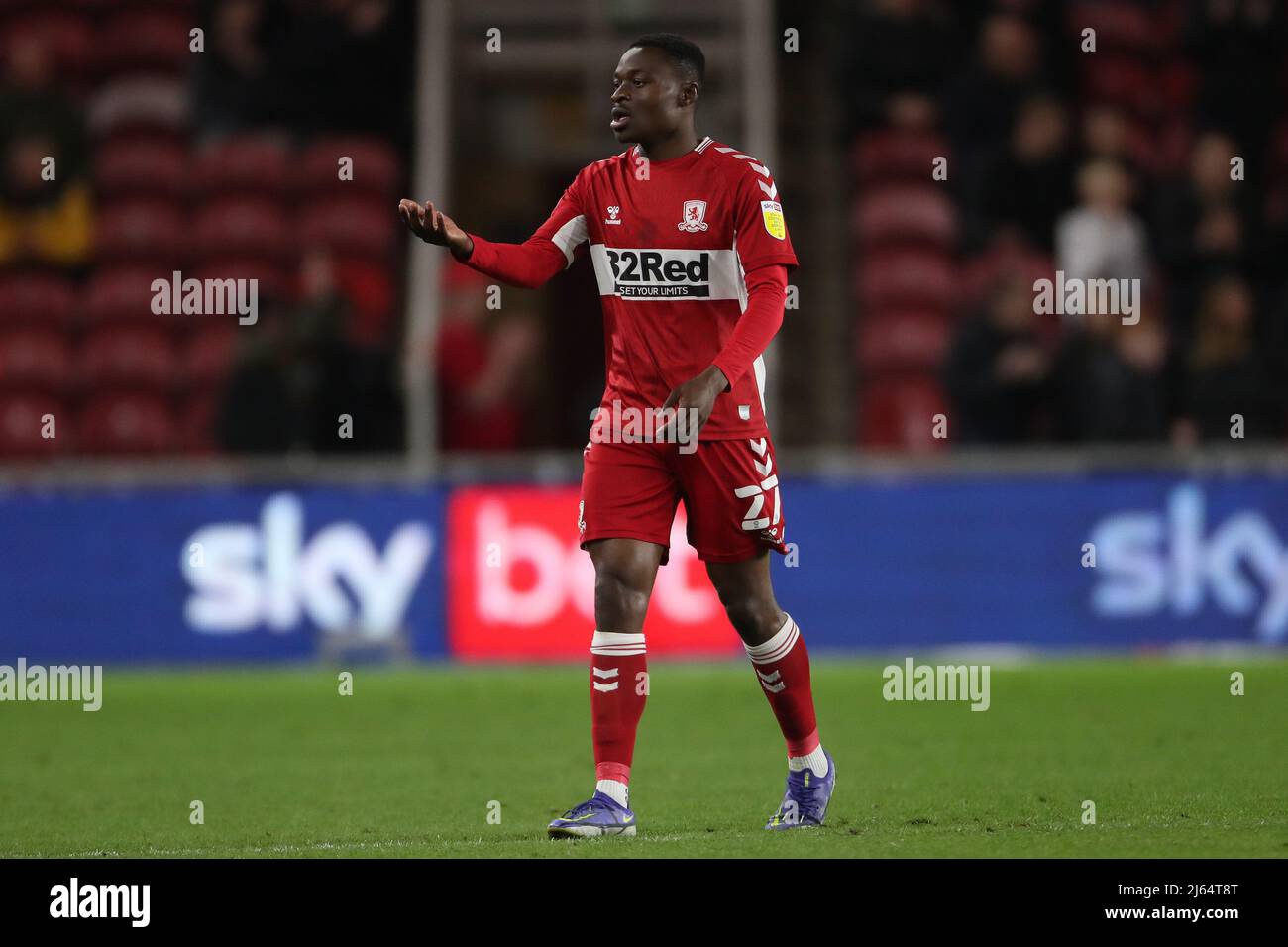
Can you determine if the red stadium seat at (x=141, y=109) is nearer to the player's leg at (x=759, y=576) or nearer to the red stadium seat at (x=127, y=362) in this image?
the red stadium seat at (x=127, y=362)

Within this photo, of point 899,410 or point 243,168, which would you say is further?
point 243,168

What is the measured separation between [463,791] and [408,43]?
9206 mm

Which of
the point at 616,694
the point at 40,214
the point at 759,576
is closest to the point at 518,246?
the point at 759,576

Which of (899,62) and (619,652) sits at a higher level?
(899,62)

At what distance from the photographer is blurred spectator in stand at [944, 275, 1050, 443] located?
13031mm

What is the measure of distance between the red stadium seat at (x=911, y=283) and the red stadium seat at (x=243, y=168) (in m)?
4.41

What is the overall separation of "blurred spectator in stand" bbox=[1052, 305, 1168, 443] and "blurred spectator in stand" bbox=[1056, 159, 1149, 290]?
0.57 metres

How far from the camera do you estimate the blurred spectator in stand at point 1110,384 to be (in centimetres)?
1284

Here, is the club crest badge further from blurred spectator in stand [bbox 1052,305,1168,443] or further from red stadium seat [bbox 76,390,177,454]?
→ red stadium seat [bbox 76,390,177,454]

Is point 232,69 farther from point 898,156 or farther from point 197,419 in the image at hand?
point 898,156

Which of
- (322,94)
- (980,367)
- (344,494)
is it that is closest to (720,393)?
(344,494)

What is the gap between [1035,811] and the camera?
621cm

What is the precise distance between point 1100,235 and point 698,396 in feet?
28.9

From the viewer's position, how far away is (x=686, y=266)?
19.9ft
